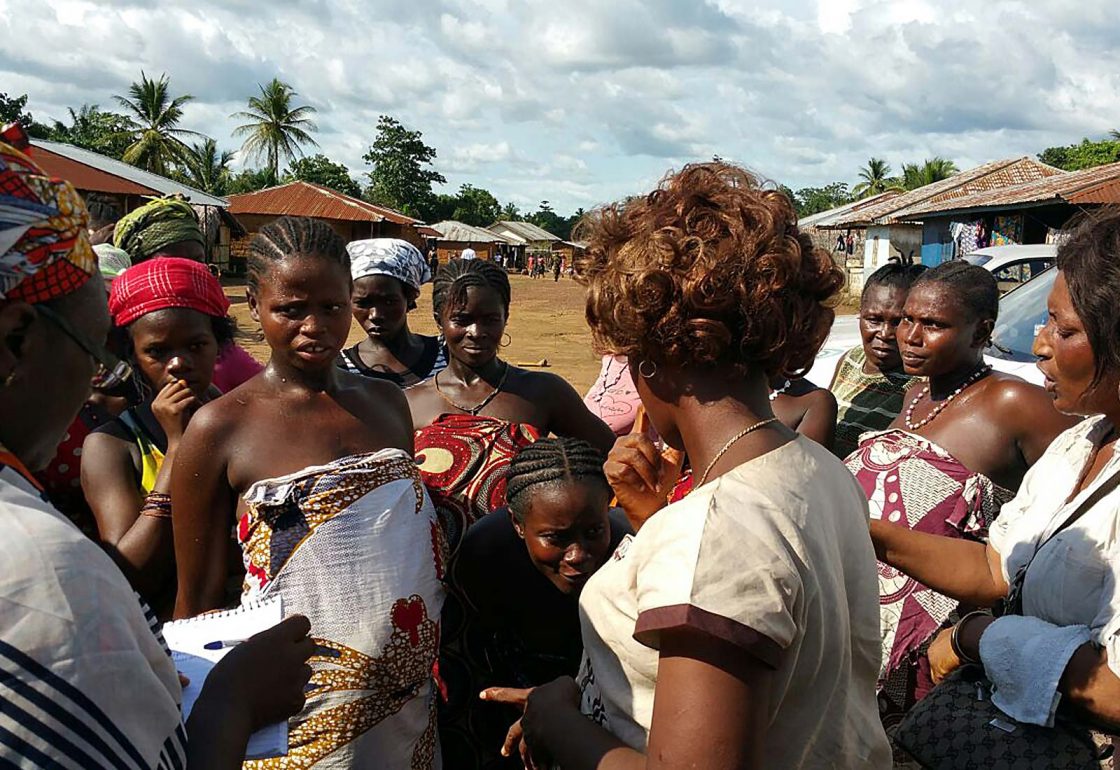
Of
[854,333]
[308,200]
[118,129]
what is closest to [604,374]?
[854,333]

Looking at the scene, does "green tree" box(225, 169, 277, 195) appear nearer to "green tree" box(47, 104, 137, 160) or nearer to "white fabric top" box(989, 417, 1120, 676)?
"green tree" box(47, 104, 137, 160)

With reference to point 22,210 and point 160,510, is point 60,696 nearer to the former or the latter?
point 22,210

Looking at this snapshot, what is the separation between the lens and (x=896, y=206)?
28078mm

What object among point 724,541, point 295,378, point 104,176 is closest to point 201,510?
point 295,378

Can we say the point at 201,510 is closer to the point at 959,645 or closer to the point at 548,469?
the point at 548,469

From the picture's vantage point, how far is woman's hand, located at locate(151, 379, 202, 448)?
8.11ft

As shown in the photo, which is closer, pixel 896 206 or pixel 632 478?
pixel 632 478

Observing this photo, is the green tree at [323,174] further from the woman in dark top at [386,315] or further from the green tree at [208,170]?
the woman in dark top at [386,315]

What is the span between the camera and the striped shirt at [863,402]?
386 cm

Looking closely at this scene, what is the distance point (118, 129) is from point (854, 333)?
4430 centimetres

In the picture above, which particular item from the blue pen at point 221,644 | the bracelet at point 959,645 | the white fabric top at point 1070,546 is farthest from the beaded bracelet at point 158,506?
the white fabric top at point 1070,546

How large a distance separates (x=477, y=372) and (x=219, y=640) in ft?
5.82

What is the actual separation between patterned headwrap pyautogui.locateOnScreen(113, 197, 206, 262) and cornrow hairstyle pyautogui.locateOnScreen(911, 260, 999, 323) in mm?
3228

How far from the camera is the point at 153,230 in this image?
395 centimetres
